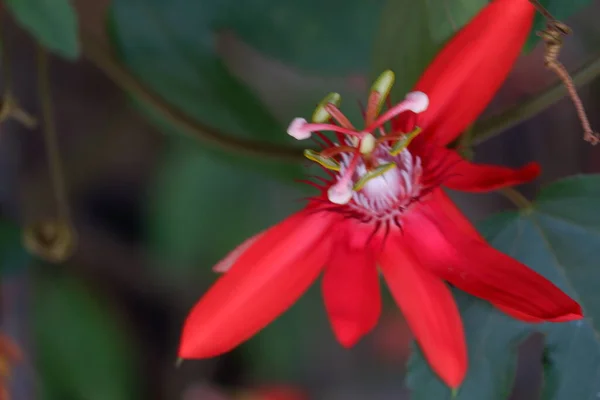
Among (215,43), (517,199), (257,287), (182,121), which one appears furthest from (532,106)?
(215,43)

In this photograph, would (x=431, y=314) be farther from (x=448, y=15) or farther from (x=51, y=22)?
(x=51, y=22)

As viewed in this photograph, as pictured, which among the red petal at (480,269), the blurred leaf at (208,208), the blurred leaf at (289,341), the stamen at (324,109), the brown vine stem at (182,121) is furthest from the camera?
the blurred leaf at (289,341)

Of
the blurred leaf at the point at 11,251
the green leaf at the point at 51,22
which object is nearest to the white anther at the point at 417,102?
the green leaf at the point at 51,22

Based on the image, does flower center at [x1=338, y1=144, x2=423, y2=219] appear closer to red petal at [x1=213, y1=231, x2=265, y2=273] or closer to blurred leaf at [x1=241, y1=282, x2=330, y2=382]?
red petal at [x1=213, y1=231, x2=265, y2=273]

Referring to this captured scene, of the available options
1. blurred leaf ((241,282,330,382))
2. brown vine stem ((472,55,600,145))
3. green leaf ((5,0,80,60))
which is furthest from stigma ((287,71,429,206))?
blurred leaf ((241,282,330,382))

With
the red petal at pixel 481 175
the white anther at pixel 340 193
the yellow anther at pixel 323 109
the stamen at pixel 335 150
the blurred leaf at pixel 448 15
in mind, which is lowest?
the red petal at pixel 481 175

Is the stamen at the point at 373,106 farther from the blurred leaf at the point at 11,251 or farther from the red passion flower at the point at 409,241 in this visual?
the blurred leaf at the point at 11,251

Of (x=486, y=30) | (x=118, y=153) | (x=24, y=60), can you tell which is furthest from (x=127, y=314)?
(x=486, y=30)
